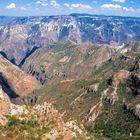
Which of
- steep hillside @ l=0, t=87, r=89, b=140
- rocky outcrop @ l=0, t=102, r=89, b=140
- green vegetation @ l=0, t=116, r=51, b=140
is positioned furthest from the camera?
rocky outcrop @ l=0, t=102, r=89, b=140

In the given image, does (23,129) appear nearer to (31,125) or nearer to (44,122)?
(31,125)

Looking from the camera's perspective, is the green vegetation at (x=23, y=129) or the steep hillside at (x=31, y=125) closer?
the green vegetation at (x=23, y=129)

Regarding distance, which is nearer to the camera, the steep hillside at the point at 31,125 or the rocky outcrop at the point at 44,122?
the steep hillside at the point at 31,125

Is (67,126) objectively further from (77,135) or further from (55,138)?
(55,138)

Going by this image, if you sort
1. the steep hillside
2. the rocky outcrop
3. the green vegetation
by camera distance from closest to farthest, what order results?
the green vegetation, the steep hillside, the rocky outcrop

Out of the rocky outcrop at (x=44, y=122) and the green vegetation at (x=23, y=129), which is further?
the rocky outcrop at (x=44, y=122)

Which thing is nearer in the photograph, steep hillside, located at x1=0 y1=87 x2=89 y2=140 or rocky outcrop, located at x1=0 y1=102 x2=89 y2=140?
steep hillside, located at x1=0 y1=87 x2=89 y2=140

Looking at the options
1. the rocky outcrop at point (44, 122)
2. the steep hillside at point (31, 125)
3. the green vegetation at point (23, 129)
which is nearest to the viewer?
the green vegetation at point (23, 129)

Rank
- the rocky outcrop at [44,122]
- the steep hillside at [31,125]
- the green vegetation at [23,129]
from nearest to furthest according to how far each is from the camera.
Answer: the green vegetation at [23,129]
the steep hillside at [31,125]
the rocky outcrop at [44,122]

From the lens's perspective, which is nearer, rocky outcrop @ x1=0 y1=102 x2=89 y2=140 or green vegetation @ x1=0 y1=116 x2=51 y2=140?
green vegetation @ x1=0 y1=116 x2=51 y2=140

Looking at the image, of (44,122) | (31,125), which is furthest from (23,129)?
(44,122)

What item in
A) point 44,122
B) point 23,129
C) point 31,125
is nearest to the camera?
point 23,129
